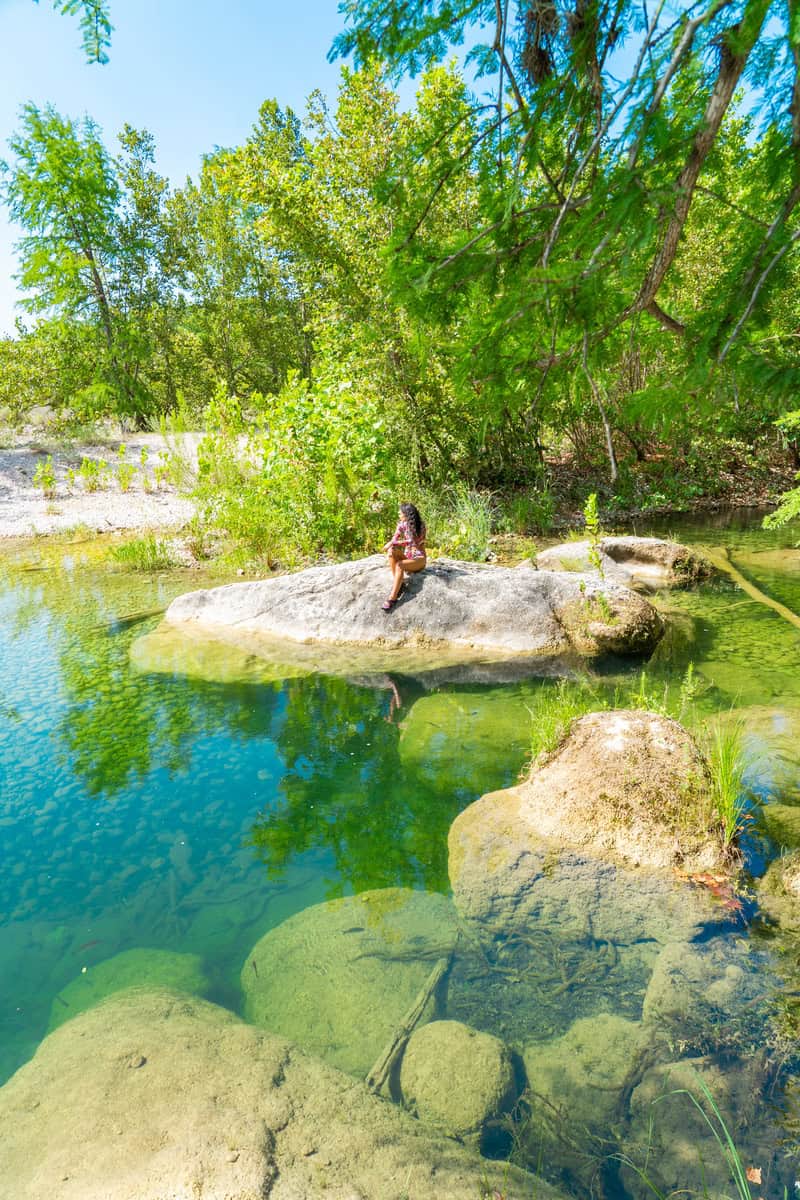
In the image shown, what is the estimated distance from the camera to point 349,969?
10.3 ft

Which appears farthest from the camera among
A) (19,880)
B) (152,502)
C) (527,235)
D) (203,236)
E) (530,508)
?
(203,236)

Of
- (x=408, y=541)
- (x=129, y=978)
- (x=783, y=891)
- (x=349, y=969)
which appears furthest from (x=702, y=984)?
(x=408, y=541)

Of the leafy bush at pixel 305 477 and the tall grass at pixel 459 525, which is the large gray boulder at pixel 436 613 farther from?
the tall grass at pixel 459 525

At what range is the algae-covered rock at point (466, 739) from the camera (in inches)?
190

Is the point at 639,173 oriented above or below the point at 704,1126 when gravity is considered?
above

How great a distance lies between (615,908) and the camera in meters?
3.35

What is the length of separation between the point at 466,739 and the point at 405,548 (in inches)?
112

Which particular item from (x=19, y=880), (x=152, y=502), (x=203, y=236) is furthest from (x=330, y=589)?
(x=203, y=236)

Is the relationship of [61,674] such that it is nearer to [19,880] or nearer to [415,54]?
[19,880]

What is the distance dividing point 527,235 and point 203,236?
2520 centimetres

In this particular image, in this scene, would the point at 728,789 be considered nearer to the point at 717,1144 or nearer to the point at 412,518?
the point at 717,1144

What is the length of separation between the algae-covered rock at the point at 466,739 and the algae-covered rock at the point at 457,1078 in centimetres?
201

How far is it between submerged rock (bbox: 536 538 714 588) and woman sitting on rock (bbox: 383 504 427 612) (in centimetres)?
241

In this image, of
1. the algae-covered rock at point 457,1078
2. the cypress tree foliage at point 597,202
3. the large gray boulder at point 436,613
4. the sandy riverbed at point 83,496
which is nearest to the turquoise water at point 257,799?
the algae-covered rock at point 457,1078
